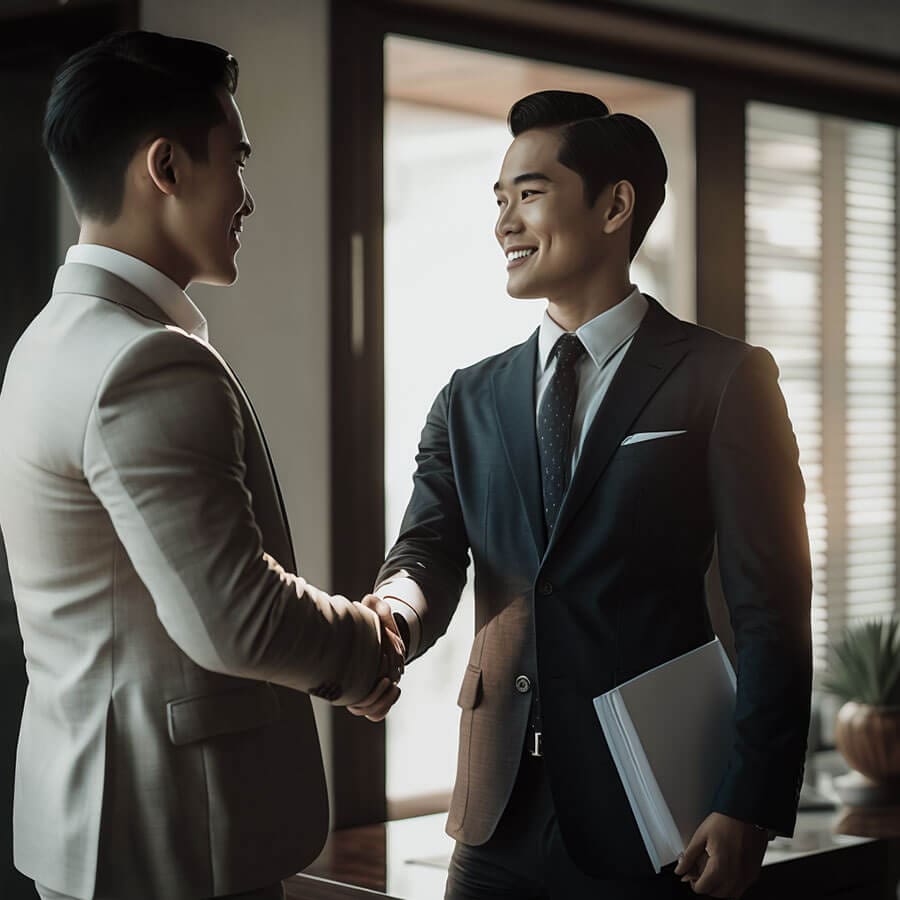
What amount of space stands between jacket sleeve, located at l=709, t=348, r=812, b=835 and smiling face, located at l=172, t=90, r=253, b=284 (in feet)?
2.09

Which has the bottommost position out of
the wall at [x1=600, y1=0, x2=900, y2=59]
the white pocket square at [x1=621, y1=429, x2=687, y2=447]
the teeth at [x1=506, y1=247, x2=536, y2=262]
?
the white pocket square at [x1=621, y1=429, x2=687, y2=447]

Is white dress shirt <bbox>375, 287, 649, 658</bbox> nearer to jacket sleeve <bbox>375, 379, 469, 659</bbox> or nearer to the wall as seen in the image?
jacket sleeve <bbox>375, 379, 469, 659</bbox>

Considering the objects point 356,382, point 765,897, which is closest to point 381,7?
point 356,382

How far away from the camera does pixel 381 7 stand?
11.2 ft

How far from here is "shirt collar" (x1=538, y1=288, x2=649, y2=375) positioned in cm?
187

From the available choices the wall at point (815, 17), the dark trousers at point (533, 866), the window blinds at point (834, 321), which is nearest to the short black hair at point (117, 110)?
the dark trousers at point (533, 866)

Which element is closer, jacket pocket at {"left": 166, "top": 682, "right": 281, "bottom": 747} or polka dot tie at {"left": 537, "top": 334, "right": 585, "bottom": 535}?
jacket pocket at {"left": 166, "top": 682, "right": 281, "bottom": 747}

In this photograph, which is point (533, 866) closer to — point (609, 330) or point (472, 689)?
point (472, 689)

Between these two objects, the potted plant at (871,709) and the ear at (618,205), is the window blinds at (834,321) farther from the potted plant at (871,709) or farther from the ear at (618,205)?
the ear at (618,205)

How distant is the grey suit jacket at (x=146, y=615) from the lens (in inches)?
56.0

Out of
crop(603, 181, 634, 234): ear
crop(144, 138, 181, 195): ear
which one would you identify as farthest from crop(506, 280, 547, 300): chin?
crop(144, 138, 181, 195): ear

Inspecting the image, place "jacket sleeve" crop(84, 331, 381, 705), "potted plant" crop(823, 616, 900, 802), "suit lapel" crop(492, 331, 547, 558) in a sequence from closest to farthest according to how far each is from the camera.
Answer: "jacket sleeve" crop(84, 331, 381, 705) → "suit lapel" crop(492, 331, 547, 558) → "potted plant" crop(823, 616, 900, 802)

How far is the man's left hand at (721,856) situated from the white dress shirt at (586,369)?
46cm

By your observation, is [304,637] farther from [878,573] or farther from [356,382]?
[878,573]
